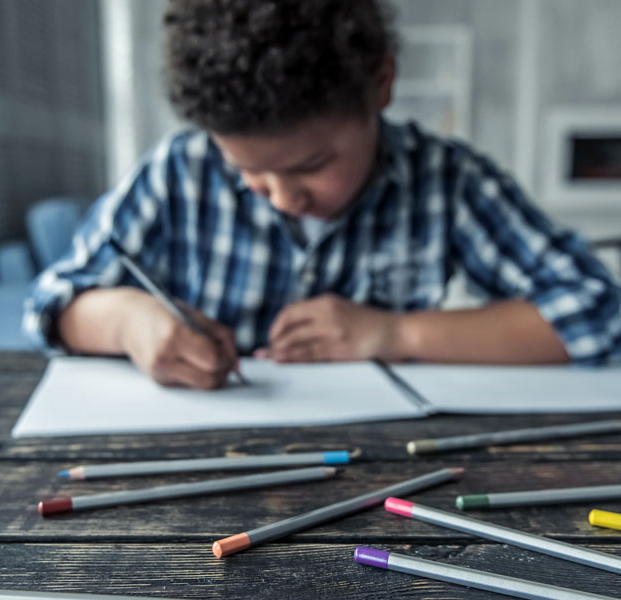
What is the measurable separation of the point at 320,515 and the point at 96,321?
0.51 metres

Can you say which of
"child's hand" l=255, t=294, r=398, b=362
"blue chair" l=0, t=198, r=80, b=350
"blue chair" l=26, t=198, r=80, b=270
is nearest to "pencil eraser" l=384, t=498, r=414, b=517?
"child's hand" l=255, t=294, r=398, b=362

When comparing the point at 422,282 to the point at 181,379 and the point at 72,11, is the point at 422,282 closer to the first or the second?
the point at 181,379

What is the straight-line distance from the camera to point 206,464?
44 cm

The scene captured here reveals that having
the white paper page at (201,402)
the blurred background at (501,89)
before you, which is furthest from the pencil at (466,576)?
the blurred background at (501,89)

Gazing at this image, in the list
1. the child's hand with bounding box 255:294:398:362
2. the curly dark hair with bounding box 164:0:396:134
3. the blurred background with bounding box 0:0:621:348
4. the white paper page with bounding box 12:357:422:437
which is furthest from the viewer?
the blurred background with bounding box 0:0:621:348

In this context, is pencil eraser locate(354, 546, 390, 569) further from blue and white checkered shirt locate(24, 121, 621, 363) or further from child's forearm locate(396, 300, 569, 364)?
blue and white checkered shirt locate(24, 121, 621, 363)

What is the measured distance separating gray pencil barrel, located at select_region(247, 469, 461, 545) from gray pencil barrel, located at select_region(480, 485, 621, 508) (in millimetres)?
38

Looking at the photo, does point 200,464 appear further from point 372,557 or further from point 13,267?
point 13,267

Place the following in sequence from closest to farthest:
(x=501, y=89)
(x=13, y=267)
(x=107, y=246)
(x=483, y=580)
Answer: (x=483, y=580) → (x=107, y=246) → (x=13, y=267) → (x=501, y=89)

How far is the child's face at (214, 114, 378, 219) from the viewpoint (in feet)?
2.33

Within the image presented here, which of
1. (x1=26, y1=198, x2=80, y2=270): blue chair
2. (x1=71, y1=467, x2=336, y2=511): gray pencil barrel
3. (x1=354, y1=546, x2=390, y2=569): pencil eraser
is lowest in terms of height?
(x1=26, y1=198, x2=80, y2=270): blue chair

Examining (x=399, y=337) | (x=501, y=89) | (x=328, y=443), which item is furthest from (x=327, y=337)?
(x=501, y=89)

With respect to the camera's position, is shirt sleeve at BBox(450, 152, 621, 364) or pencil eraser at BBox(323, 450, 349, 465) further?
shirt sleeve at BBox(450, 152, 621, 364)

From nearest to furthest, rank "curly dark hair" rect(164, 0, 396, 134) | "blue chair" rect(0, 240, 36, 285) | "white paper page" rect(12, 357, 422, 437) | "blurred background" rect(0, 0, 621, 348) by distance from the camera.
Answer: "white paper page" rect(12, 357, 422, 437)
"curly dark hair" rect(164, 0, 396, 134)
"blue chair" rect(0, 240, 36, 285)
"blurred background" rect(0, 0, 621, 348)
